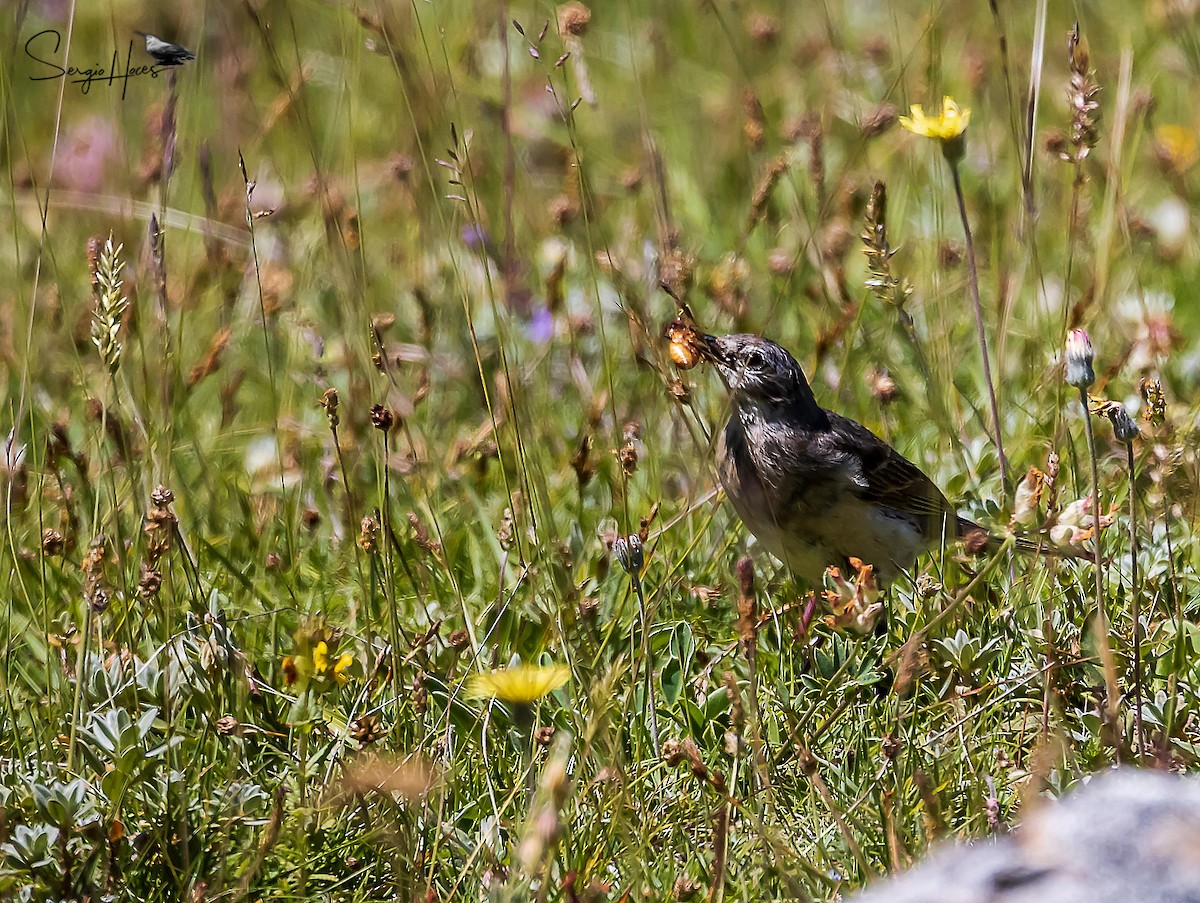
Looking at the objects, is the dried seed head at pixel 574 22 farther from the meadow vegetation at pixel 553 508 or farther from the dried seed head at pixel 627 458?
the dried seed head at pixel 627 458

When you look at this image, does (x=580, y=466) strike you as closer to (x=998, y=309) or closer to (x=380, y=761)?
(x=380, y=761)

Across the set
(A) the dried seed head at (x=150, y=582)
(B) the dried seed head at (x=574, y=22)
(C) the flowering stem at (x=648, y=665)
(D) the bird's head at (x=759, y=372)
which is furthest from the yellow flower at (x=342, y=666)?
(B) the dried seed head at (x=574, y=22)

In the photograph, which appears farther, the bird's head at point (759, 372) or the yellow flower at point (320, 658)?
the bird's head at point (759, 372)

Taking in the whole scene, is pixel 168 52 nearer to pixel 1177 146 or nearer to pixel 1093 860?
pixel 1093 860

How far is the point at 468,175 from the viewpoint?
9.20 feet

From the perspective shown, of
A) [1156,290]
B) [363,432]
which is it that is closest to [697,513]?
[363,432]

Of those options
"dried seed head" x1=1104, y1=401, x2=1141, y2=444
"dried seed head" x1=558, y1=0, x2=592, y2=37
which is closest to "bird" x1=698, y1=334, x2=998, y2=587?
"dried seed head" x1=558, y1=0, x2=592, y2=37

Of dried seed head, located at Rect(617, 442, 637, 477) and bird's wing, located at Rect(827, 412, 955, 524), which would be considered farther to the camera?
bird's wing, located at Rect(827, 412, 955, 524)

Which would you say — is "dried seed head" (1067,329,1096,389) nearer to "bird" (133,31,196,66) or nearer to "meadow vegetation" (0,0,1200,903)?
"meadow vegetation" (0,0,1200,903)

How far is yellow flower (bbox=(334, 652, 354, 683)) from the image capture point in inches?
112

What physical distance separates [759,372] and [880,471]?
1.39ft

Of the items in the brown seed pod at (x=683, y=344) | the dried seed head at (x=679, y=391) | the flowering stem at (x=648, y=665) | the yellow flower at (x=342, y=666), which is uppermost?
the brown seed pod at (x=683, y=344)

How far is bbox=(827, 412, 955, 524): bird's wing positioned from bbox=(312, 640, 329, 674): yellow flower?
167cm

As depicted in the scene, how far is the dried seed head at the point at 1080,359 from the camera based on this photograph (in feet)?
Answer: 7.79
